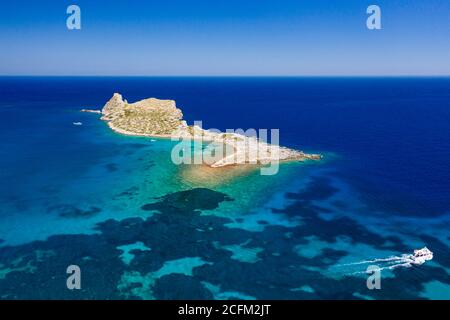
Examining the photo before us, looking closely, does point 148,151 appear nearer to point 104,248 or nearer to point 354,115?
point 104,248

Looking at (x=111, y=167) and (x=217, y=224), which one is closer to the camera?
(x=217, y=224)

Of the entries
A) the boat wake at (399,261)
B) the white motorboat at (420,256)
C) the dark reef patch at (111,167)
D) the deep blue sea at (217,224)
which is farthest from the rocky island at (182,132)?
the white motorboat at (420,256)

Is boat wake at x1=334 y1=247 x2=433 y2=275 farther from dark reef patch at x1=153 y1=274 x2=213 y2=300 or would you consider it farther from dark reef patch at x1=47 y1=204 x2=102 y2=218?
dark reef patch at x1=47 y1=204 x2=102 y2=218

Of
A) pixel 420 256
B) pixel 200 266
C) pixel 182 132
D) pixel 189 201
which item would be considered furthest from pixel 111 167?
pixel 420 256

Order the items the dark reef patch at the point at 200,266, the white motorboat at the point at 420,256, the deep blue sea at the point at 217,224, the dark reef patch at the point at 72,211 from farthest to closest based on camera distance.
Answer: the dark reef patch at the point at 72,211 < the white motorboat at the point at 420,256 < the deep blue sea at the point at 217,224 < the dark reef patch at the point at 200,266

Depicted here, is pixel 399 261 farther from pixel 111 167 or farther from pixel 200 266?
pixel 111 167

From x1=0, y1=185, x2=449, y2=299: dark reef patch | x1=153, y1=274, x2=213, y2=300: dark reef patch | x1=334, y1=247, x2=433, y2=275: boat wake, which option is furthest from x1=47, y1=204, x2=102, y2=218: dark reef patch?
x1=334, y1=247, x2=433, y2=275: boat wake

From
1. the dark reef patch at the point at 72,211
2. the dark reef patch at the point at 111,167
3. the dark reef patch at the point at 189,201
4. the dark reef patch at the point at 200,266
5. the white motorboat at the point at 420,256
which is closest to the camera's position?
the dark reef patch at the point at 200,266

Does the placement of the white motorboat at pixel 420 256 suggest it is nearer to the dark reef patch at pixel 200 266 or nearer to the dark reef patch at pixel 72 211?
the dark reef patch at pixel 200 266

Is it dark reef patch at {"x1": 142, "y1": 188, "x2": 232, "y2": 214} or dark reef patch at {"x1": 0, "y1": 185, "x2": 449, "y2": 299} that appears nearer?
dark reef patch at {"x1": 0, "y1": 185, "x2": 449, "y2": 299}
